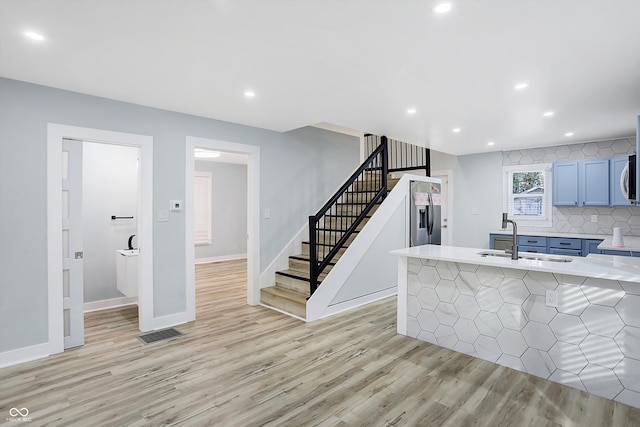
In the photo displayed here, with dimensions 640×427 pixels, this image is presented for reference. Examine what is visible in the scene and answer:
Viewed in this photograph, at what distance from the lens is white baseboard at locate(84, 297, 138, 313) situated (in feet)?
14.5

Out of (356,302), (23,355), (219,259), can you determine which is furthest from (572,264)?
(219,259)

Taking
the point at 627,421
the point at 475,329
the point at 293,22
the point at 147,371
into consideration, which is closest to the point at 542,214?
the point at 475,329

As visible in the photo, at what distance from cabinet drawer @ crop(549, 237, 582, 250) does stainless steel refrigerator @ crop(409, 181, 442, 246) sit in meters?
1.77

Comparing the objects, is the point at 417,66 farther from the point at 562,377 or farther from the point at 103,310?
the point at 103,310

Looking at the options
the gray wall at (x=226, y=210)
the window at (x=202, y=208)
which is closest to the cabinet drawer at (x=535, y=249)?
the gray wall at (x=226, y=210)

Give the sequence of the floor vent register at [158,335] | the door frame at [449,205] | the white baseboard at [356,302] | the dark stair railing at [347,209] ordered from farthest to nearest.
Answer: the door frame at [449,205] < the white baseboard at [356,302] < the dark stair railing at [347,209] < the floor vent register at [158,335]

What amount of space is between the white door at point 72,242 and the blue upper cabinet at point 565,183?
6619 millimetres

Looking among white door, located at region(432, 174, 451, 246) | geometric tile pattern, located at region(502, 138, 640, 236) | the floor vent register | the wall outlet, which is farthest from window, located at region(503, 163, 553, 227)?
the floor vent register

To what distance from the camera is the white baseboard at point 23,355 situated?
2.83 m

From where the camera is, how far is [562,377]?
2553 millimetres

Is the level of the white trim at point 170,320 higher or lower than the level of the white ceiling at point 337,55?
lower

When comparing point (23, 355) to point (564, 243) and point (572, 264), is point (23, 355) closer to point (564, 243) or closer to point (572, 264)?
point (572, 264)

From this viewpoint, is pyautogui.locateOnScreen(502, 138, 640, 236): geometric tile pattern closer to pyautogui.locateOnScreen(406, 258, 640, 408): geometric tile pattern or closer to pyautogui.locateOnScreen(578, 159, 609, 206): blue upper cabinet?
pyautogui.locateOnScreen(578, 159, 609, 206): blue upper cabinet

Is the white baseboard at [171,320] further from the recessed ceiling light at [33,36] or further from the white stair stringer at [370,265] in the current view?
the recessed ceiling light at [33,36]
